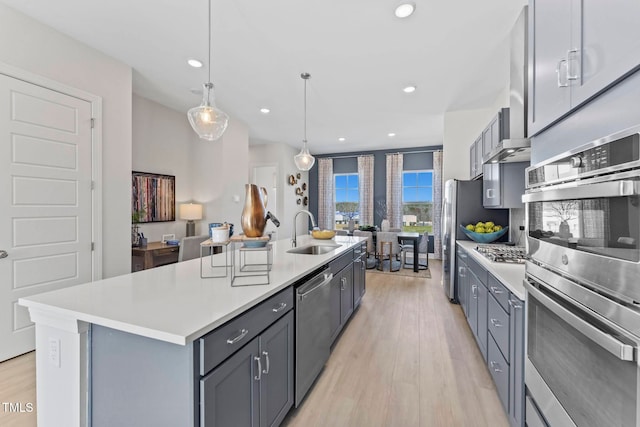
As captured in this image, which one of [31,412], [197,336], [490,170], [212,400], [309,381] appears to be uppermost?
[490,170]

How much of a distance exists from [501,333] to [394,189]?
228 inches

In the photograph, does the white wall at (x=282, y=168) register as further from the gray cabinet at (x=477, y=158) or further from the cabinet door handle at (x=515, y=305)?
the cabinet door handle at (x=515, y=305)

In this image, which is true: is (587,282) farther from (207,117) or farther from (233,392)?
(207,117)

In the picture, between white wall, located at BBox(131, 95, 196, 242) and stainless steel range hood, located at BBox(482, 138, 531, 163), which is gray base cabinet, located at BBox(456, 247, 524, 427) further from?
white wall, located at BBox(131, 95, 196, 242)

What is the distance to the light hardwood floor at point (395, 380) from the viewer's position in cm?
164

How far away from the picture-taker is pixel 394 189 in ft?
23.7

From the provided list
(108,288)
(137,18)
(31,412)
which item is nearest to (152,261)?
(31,412)

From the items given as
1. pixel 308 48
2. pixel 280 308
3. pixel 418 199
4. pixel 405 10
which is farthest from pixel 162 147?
pixel 418 199

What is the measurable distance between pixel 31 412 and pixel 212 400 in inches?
64.9

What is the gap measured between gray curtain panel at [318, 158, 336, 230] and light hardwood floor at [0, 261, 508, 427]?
15.9 feet

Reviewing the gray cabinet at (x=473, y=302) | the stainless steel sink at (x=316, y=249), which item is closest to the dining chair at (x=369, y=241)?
the stainless steel sink at (x=316, y=249)

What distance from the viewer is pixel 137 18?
2320mm

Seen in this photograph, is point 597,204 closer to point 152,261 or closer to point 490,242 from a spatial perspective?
→ point 490,242

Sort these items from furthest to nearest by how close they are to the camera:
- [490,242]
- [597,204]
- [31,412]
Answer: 1. [490,242]
2. [31,412]
3. [597,204]
